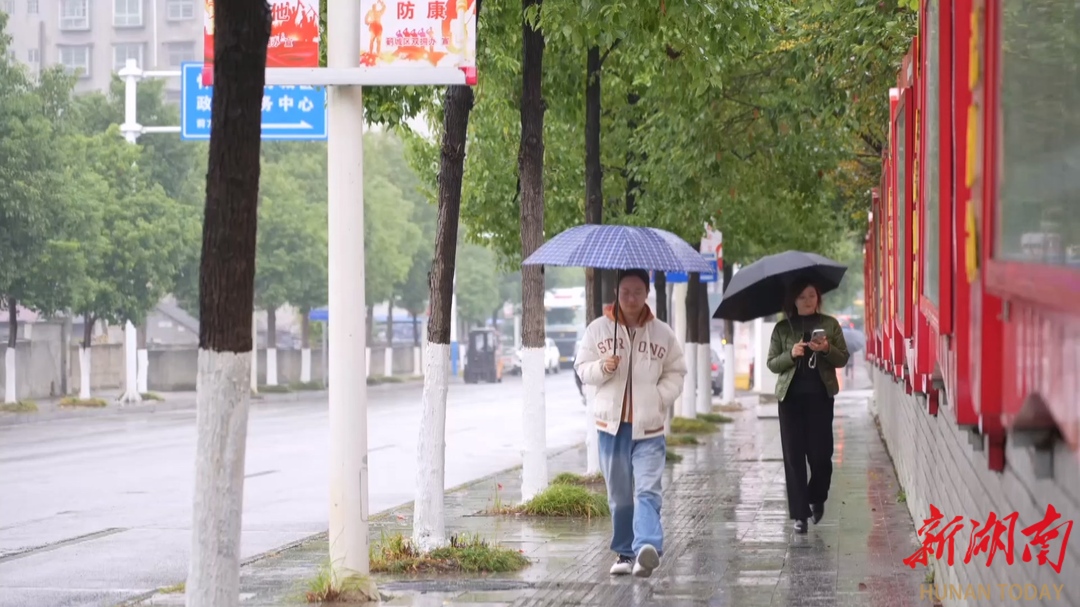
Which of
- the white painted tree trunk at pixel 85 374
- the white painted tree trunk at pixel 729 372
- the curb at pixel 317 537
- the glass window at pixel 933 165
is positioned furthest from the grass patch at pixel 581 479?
the white painted tree trunk at pixel 85 374

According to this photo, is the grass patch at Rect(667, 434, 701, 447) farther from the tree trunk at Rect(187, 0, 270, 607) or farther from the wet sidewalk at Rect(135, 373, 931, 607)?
the tree trunk at Rect(187, 0, 270, 607)

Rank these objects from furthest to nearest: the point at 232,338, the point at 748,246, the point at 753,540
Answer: the point at 748,246
the point at 753,540
the point at 232,338

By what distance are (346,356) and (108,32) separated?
82.0 m

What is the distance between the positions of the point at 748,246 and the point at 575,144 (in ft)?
28.7

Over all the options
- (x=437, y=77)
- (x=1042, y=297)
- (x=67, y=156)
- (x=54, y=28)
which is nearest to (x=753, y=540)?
(x=437, y=77)

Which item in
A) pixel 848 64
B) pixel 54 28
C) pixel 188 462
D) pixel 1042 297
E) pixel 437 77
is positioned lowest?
pixel 188 462

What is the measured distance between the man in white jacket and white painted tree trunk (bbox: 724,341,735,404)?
26102 millimetres

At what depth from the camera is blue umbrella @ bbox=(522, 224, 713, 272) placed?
9125mm

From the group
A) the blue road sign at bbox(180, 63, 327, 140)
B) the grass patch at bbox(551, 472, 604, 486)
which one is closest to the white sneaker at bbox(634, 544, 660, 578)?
the grass patch at bbox(551, 472, 604, 486)

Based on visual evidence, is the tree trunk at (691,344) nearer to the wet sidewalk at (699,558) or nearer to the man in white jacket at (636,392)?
the wet sidewalk at (699,558)

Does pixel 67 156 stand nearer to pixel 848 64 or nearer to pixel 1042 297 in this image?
pixel 848 64

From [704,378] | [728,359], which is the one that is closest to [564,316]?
[728,359]

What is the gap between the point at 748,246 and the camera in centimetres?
2872

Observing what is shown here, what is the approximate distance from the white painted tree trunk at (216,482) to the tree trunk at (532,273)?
7.46m
